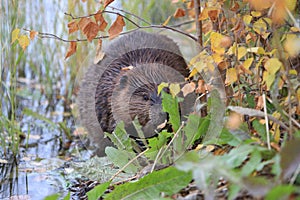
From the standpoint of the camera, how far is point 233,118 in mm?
1413

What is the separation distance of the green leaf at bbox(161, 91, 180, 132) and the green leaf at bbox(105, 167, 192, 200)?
0.47m

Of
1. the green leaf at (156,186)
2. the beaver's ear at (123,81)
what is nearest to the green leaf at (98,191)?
the green leaf at (156,186)

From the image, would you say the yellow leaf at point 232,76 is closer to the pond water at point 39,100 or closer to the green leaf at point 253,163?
the green leaf at point 253,163

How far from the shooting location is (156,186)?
142 centimetres

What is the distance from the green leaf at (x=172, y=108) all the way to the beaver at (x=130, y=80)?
319mm

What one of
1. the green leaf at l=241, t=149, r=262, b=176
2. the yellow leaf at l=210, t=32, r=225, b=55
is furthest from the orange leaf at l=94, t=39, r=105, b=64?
the green leaf at l=241, t=149, r=262, b=176

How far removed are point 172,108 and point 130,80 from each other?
0.49 meters

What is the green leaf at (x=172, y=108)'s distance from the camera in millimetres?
1915

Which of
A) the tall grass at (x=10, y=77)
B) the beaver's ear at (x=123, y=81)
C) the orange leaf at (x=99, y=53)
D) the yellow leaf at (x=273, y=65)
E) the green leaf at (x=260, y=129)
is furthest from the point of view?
the tall grass at (x=10, y=77)

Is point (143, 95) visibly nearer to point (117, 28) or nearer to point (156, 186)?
point (117, 28)

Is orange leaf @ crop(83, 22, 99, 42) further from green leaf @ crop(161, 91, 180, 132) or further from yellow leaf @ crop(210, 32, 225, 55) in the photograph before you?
yellow leaf @ crop(210, 32, 225, 55)

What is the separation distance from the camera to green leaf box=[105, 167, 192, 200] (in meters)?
1.36

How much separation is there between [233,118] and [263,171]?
192mm

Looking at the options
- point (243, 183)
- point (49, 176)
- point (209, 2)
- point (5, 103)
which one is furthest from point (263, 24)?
point (5, 103)
